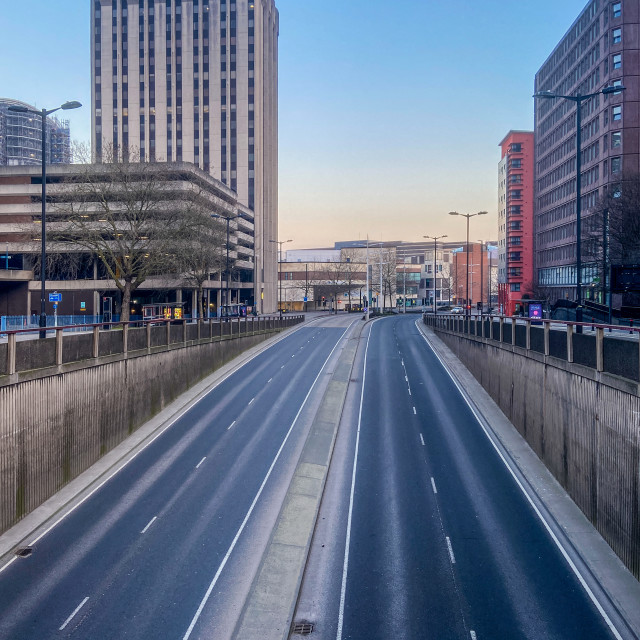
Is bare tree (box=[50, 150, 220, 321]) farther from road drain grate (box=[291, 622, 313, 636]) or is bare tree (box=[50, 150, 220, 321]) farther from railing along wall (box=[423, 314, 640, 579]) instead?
road drain grate (box=[291, 622, 313, 636])

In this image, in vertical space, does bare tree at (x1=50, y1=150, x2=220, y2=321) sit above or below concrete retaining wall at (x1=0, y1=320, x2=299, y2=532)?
above

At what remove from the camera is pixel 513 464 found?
23.9 m

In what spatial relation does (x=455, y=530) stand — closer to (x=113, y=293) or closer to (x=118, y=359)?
(x=118, y=359)

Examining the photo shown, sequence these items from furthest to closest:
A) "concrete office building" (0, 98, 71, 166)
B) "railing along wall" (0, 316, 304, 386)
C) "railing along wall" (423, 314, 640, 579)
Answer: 1. "concrete office building" (0, 98, 71, 166)
2. "railing along wall" (0, 316, 304, 386)
3. "railing along wall" (423, 314, 640, 579)

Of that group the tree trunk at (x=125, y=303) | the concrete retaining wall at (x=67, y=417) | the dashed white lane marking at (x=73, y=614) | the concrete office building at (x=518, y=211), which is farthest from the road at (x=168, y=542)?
the concrete office building at (x=518, y=211)

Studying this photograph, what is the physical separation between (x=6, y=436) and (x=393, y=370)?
27.4 metres

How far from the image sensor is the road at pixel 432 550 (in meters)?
13.9

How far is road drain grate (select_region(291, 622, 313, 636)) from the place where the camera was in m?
13.7

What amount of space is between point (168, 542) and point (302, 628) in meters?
5.62

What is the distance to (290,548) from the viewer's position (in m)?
17.6

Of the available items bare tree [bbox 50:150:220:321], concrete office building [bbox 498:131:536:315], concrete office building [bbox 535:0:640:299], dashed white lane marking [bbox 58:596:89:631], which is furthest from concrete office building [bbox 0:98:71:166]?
dashed white lane marking [bbox 58:596:89:631]

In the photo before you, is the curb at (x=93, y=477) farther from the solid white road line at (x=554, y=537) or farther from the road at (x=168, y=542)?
the solid white road line at (x=554, y=537)

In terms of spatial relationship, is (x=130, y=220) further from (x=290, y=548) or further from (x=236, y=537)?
(x=290, y=548)

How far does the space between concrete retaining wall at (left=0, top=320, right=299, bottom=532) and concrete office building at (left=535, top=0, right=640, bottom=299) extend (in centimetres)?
4649
